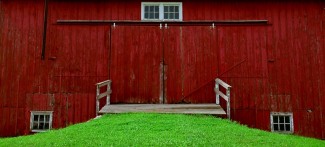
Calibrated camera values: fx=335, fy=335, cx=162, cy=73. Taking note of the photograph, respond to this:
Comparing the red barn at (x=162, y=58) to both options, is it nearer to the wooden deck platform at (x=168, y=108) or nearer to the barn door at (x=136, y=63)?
the barn door at (x=136, y=63)

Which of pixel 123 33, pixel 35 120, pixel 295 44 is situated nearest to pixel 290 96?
pixel 295 44

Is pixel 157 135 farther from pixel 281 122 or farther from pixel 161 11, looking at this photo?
pixel 281 122

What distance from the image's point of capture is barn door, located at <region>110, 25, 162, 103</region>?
13164 millimetres

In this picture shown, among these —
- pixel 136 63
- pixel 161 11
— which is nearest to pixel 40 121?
pixel 136 63

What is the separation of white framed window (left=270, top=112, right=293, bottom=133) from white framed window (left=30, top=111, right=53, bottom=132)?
8739mm

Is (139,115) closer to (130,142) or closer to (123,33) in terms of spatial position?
(130,142)

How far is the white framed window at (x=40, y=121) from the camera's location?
43.2 feet

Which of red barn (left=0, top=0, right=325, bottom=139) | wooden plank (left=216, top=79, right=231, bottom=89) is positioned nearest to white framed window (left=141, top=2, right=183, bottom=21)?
red barn (left=0, top=0, right=325, bottom=139)

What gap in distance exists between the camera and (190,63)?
43.7ft

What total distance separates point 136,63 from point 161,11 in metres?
2.36

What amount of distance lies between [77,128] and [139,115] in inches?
81.8

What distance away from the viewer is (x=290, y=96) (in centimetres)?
1314

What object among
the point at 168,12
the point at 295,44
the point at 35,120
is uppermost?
the point at 168,12

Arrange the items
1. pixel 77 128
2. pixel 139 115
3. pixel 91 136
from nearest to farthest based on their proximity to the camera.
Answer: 1. pixel 91 136
2. pixel 77 128
3. pixel 139 115
